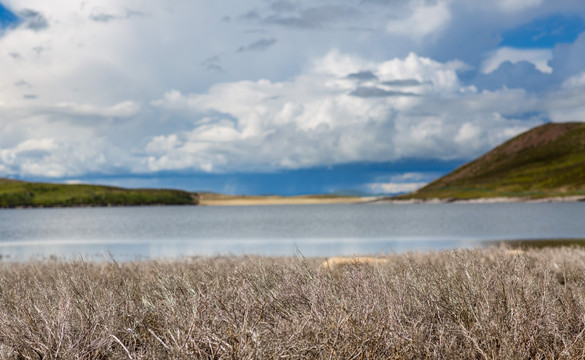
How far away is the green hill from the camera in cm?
15400

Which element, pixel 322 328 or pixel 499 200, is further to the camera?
pixel 499 200

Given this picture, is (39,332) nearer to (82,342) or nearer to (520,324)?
(82,342)

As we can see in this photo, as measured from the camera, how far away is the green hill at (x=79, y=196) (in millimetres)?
154000

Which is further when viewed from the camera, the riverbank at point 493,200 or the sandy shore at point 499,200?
the riverbank at point 493,200

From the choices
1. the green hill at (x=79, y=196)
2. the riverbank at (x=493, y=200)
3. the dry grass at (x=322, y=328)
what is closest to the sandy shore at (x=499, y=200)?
the riverbank at (x=493, y=200)

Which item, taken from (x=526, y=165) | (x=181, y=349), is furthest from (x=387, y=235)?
(x=526, y=165)

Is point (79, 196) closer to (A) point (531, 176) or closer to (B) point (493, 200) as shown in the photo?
(B) point (493, 200)

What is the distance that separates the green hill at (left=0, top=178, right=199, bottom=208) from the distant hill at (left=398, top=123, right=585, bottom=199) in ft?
268

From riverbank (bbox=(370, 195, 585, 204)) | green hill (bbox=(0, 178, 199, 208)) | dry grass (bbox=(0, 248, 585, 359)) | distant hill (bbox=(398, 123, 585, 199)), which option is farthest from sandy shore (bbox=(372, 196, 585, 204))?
dry grass (bbox=(0, 248, 585, 359))

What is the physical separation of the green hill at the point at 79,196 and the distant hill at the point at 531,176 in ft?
268

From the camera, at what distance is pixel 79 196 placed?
163250mm

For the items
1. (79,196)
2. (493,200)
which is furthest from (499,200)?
(79,196)

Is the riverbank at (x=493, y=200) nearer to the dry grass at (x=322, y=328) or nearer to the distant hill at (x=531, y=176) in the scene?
the distant hill at (x=531, y=176)

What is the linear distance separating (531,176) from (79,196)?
146 meters
